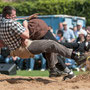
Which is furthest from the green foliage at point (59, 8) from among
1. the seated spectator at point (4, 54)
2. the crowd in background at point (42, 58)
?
the seated spectator at point (4, 54)

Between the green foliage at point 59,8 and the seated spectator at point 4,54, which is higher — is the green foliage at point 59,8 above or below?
above

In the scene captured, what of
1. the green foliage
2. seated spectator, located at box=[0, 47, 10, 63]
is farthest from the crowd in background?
the green foliage

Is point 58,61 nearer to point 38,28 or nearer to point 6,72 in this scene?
point 38,28

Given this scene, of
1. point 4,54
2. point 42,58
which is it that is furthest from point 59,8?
point 42,58

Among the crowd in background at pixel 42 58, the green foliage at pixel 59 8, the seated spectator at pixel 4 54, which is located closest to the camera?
the crowd in background at pixel 42 58

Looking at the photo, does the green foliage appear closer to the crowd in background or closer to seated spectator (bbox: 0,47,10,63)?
the crowd in background

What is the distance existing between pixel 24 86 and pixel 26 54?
2.78ft

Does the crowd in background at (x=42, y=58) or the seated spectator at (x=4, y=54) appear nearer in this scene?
the crowd in background at (x=42, y=58)

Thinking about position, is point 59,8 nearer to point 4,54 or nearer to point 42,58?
point 4,54

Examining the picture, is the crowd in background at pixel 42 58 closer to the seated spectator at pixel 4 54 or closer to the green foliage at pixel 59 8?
the seated spectator at pixel 4 54

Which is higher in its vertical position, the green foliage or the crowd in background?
the green foliage

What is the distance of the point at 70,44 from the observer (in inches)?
415

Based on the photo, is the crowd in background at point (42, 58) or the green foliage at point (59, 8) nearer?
the crowd in background at point (42, 58)

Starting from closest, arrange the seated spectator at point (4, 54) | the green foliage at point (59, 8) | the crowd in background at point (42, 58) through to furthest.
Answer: the crowd in background at point (42, 58), the seated spectator at point (4, 54), the green foliage at point (59, 8)
